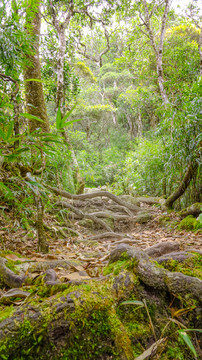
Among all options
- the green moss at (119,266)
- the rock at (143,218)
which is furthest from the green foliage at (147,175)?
the green moss at (119,266)

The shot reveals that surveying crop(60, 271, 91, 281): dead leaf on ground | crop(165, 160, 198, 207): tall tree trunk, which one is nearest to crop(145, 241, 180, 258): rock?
crop(60, 271, 91, 281): dead leaf on ground

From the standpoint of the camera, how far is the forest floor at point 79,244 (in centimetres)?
157

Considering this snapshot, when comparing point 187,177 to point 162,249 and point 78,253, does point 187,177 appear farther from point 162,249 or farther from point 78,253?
point 78,253

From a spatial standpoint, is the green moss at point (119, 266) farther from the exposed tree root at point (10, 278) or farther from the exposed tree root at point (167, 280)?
the exposed tree root at point (10, 278)

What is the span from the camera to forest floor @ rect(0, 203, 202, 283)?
5.16 feet

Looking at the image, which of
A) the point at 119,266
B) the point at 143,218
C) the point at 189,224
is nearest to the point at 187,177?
the point at 189,224

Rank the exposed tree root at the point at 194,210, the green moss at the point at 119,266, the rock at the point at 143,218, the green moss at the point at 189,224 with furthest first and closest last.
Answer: the rock at the point at 143,218
the exposed tree root at the point at 194,210
the green moss at the point at 189,224
the green moss at the point at 119,266

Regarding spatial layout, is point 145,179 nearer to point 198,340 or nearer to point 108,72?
point 198,340

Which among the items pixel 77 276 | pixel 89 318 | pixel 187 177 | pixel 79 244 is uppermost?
pixel 187 177

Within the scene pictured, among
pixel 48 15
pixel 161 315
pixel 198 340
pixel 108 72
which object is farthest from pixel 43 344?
pixel 108 72

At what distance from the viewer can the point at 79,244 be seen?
3100 millimetres

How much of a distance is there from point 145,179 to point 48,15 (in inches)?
217

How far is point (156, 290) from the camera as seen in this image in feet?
3.69

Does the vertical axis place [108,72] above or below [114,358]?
above
